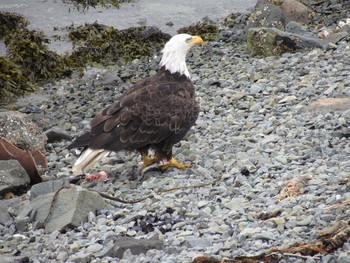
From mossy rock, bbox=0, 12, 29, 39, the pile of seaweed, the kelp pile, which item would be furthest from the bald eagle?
the kelp pile

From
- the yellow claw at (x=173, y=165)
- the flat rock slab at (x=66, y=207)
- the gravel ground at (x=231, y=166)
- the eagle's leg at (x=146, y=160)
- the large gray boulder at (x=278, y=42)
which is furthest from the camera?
the large gray boulder at (x=278, y=42)

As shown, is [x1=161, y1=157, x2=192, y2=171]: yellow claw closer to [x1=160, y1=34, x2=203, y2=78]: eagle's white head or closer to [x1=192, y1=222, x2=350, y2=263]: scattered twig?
[x1=160, y1=34, x2=203, y2=78]: eagle's white head

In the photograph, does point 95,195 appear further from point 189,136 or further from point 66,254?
point 189,136

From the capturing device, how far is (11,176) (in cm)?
823

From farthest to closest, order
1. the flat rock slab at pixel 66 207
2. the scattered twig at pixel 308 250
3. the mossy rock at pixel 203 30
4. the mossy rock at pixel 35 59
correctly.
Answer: the mossy rock at pixel 203 30 < the mossy rock at pixel 35 59 < the flat rock slab at pixel 66 207 < the scattered twig at pixel 308 250

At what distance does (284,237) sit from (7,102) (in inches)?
280

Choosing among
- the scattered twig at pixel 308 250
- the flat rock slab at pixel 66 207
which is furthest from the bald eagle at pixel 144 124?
the scattered twig at pixel 308 250

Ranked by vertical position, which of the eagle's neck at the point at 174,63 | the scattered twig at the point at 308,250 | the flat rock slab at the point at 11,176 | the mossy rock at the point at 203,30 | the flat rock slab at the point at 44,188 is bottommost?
the flat rock slab at the point at 11,176

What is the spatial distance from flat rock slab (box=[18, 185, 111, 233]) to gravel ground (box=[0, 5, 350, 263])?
9 centimetres

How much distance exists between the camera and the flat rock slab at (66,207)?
22.1 ft

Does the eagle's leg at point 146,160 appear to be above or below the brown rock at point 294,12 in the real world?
below

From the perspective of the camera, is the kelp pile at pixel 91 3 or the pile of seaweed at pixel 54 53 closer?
the pile of seaweed at pixel 54 53

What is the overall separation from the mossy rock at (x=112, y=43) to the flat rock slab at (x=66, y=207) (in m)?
6.52

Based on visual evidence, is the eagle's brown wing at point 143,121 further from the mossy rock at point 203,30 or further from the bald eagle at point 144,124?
the mossy rock at point 203,30
